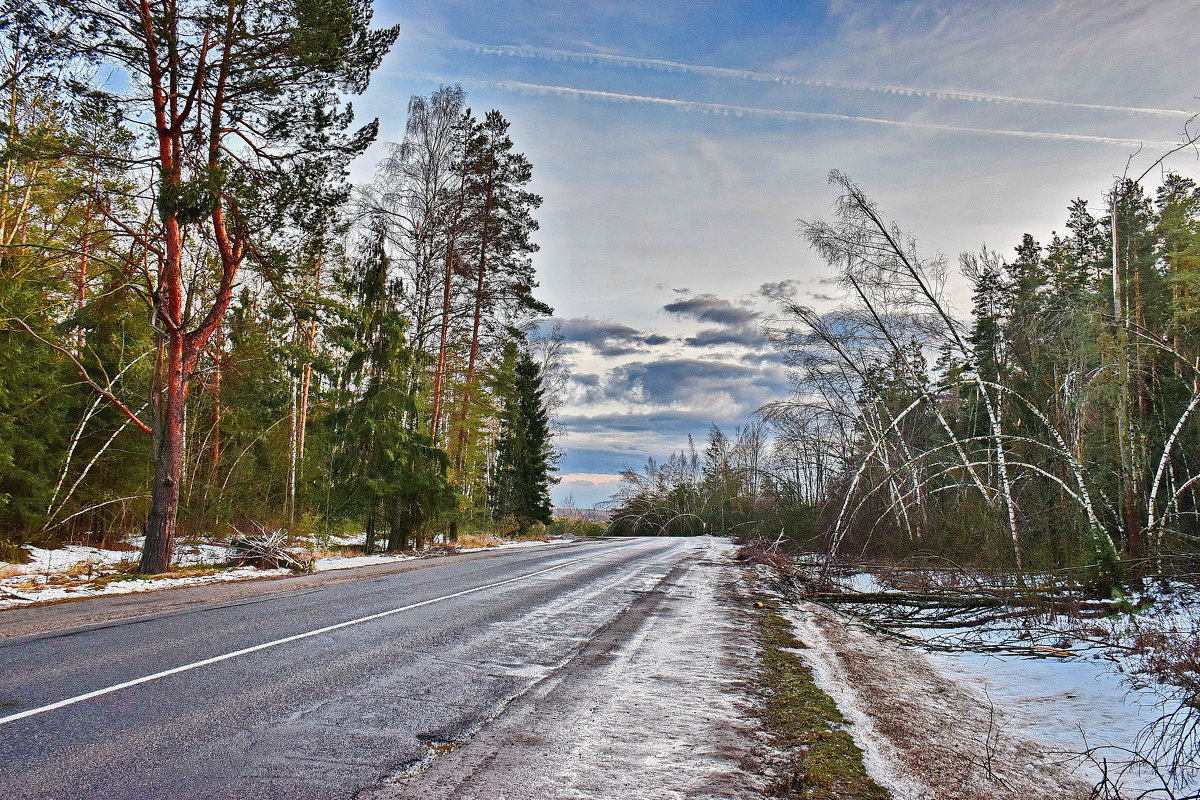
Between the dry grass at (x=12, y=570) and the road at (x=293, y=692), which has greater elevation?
the road at (x=293, y=692)

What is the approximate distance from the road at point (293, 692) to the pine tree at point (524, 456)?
29387 mm

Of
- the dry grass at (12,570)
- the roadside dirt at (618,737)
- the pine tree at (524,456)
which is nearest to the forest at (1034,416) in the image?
the roadside dirt at (618,737)

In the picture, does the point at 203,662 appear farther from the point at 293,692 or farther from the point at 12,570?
the point at 12,570

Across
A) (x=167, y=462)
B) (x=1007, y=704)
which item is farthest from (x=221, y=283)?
(x=1007, y=704)

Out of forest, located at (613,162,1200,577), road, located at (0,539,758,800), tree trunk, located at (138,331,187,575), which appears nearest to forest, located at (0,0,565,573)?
tree trunk, located at (138,331,187,575)

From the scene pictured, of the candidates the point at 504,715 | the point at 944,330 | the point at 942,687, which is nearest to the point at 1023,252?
the point at 944,330

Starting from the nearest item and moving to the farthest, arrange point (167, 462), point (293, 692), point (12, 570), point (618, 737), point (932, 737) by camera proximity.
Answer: point (618, 737), point (932, 737), point (293, 692), point (12, 570), point (167, 462)

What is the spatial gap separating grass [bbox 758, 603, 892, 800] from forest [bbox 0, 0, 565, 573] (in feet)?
38.8

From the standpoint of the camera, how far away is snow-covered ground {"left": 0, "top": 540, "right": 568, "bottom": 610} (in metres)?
9.61

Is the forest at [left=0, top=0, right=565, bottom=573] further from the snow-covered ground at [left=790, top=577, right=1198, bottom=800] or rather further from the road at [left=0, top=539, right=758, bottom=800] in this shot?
the snow-covered ground at [left=790, top=577, right=1198, bottom=800]

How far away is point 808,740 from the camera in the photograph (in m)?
4.22

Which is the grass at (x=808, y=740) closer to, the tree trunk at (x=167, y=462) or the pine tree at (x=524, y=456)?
the tree trunk at (x=167, y=462)

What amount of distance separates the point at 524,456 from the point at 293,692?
34.6 metres

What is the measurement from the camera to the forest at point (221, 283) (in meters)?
12.2
